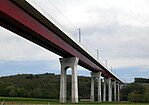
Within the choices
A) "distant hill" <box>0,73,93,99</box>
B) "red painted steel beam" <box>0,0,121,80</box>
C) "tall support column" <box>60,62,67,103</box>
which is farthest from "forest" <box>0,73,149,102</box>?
"red painted steel beam" <box>0,0,121,80</box>

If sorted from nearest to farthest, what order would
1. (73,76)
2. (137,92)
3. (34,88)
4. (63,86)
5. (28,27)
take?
(28,27), (73,76), (63,86), (34,88), (137,92)

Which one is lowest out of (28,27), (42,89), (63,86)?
(42,89)

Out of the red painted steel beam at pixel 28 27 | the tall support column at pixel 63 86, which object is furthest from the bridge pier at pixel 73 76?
the red painted steel beam at pixel 28 27

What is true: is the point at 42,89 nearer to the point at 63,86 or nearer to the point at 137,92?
the point at 137,92

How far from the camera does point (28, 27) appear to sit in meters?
42.7

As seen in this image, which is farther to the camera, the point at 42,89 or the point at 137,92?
the point at 137,92

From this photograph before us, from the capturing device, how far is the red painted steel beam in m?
37.0

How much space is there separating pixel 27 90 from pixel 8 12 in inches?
3713

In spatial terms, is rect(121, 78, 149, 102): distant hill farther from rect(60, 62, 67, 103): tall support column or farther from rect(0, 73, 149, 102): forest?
rect(60, 62, 67, 103): tall support column

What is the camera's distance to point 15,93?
11306 cm

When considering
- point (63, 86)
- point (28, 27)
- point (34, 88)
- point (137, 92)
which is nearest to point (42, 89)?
point (34, 88)

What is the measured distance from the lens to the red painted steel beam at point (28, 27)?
3703 cm

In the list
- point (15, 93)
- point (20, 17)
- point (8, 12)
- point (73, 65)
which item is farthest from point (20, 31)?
point (15, 93)

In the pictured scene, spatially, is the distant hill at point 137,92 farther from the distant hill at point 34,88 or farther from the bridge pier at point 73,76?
the bridge pier at point 73,76
